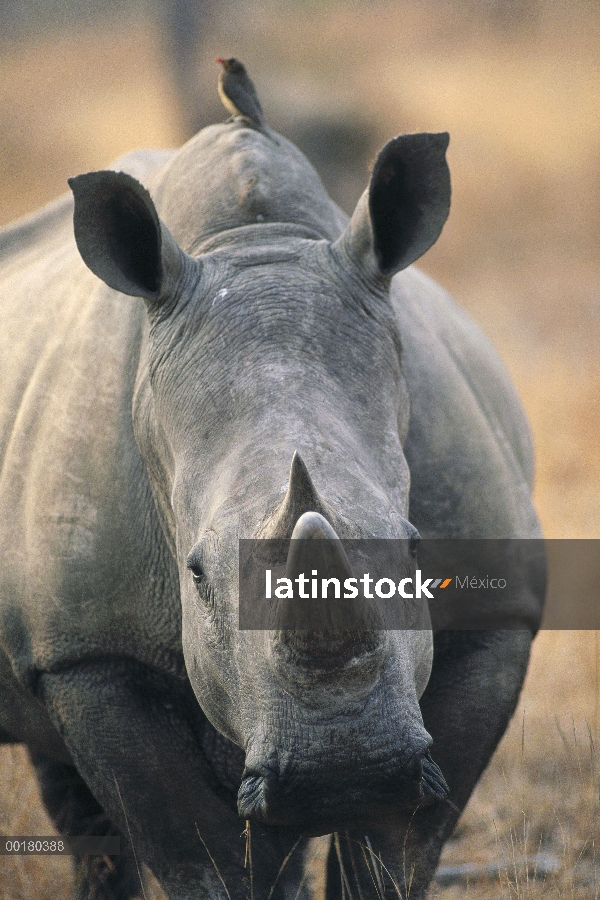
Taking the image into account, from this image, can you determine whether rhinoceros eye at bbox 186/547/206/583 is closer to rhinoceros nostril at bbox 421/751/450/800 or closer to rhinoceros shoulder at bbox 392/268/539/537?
rhinoceros nostril at bbox 421/751/450/800

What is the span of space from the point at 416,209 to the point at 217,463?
38.0 inches

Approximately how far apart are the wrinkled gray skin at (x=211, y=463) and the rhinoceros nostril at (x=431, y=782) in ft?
1.07

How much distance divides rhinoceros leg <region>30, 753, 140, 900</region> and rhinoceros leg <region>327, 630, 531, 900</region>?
119 centimetres

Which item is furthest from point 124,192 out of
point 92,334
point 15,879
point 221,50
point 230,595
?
point 221,50

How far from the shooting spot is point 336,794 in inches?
90.8

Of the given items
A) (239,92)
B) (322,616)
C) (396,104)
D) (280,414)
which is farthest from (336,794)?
(396,104)

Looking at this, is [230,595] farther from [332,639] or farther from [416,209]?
[416,209]

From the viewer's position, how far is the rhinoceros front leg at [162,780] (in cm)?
340

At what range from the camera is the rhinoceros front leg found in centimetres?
340

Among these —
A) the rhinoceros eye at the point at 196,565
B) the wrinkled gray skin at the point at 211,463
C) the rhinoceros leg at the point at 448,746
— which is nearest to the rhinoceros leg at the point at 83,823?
the wrinkled gray skin at the point at 211,463

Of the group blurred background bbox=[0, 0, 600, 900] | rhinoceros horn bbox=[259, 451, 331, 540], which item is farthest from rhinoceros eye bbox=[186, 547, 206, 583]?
blurred background bbox=[0, 0, 600, 900]

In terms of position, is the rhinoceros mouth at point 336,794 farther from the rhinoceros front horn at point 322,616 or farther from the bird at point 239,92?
the bird at point 239,92

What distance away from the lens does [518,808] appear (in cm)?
461

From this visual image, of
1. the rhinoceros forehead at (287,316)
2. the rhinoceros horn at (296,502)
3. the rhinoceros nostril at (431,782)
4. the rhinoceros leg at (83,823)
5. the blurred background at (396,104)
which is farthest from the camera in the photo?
the blurred background at (396,104)
